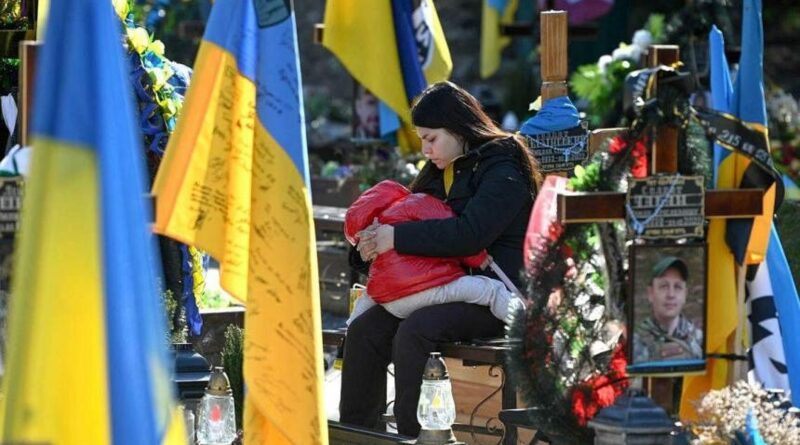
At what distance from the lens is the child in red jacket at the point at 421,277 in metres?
5.99

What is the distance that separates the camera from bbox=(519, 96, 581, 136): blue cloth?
6.66 metres

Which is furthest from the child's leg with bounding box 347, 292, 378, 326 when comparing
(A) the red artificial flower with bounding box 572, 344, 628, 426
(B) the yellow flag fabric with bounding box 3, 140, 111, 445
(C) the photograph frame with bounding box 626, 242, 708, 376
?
(B) the yellow flag fabric with bounding box 3, 140, 111, 445

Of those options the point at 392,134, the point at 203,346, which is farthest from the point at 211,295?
the point at 392,134

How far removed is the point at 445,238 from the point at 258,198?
4.78ft

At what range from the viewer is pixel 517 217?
20.0 feet

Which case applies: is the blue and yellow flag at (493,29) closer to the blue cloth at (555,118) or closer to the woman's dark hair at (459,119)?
the blue cloth at (555,118)

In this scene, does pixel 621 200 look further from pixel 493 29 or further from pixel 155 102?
pixel 493 29

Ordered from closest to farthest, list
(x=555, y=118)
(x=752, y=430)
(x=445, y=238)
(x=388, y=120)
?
(x=752, y=430) < (x=445, y=238) < (x=555, y=118) < (x=388, y=120)

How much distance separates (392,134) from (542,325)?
237 inches

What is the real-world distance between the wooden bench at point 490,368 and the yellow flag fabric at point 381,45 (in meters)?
3.13

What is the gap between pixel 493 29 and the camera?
1523 centimetres

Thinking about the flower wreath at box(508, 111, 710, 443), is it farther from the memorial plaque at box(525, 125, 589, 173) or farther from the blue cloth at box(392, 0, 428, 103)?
the blue cloth at box(392, 0, 428, 103)

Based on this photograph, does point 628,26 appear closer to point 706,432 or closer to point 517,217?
point 517,217

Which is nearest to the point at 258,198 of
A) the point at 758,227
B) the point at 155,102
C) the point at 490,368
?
the point at 758,227
